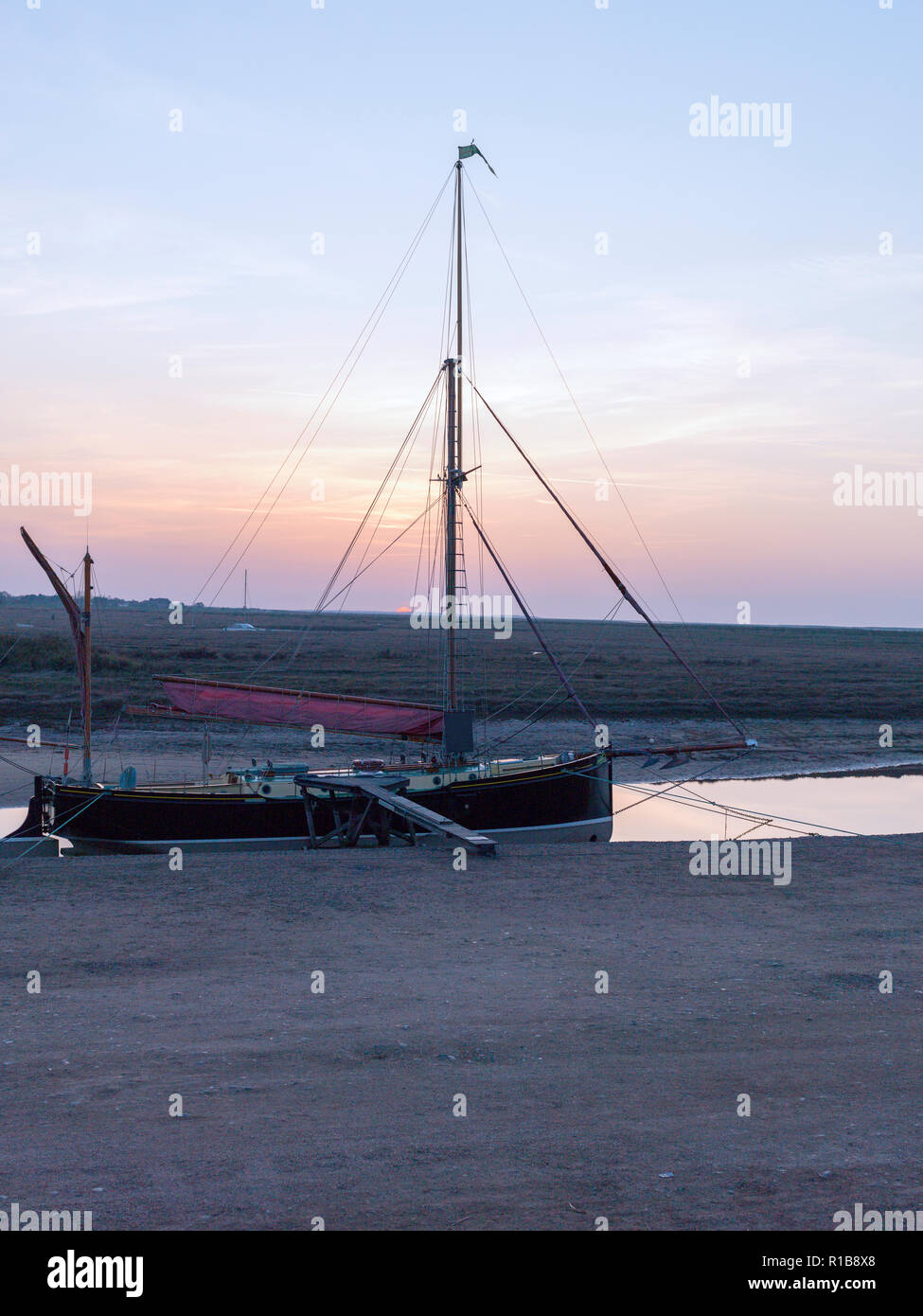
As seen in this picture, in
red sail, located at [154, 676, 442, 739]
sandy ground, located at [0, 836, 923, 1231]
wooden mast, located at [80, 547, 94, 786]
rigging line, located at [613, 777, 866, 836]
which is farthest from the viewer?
rigging line, located at [613, 777, 866, 836]

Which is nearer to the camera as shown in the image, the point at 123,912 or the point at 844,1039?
the point at 844,1039

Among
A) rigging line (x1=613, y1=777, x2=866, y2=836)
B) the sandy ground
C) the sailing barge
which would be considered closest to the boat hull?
the sailing barge

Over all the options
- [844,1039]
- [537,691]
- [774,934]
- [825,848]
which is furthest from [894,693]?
[844,1039]

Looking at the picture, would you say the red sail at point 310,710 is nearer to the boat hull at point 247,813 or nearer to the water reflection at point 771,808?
the boat hull at point 247,813

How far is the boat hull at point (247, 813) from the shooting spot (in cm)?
2631

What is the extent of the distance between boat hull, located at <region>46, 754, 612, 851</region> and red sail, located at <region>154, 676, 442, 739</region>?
2191 mm

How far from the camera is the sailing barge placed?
26328 millimetres

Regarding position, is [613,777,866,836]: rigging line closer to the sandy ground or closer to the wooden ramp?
the wooden ramp

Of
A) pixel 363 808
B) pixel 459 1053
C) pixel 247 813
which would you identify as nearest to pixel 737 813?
pixel 363 808

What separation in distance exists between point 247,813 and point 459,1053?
643 inches

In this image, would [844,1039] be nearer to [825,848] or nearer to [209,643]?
[825,848]

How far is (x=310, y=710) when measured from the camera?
93.9 feet

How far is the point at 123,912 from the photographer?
16.8 metres
